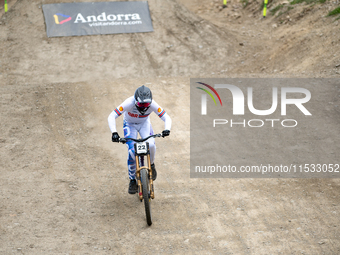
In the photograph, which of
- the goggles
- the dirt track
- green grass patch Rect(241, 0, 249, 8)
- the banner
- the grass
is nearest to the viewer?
the dirt track

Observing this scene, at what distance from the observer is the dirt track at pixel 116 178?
6.62 metres

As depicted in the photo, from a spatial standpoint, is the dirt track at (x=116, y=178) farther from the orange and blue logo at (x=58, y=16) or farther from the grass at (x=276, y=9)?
the grass at (x=276, y=9)

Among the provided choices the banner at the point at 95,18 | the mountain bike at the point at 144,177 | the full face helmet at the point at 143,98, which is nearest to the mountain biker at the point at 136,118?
the full face helmet at the point at 143,98


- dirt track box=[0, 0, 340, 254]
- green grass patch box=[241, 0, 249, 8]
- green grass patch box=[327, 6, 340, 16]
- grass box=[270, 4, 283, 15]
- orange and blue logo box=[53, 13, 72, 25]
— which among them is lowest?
dirt track box=[0, 0, 340, 254]

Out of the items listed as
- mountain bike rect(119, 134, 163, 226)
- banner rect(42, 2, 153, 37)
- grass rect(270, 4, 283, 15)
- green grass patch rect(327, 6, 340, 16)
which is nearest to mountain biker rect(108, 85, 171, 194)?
mountain bike rect(119, 134, 163, 226)

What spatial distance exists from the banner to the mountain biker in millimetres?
12791

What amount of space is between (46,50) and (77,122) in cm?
795

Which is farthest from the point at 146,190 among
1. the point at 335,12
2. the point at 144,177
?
the point at 335,12

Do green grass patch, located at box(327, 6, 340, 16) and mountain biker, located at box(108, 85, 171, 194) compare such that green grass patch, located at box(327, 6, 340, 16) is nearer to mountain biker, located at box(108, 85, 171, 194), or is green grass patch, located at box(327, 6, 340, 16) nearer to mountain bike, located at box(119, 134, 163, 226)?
mountain biker, located at box(108, 85, 171, 194)

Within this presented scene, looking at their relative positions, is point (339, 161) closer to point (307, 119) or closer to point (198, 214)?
point (307, 119)

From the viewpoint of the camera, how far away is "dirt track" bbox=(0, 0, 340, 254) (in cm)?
662

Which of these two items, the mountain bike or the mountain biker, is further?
the mountain biker

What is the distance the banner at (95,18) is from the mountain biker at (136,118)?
12791 millimetres

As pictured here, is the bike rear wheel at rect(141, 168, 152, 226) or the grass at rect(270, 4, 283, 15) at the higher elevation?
the grass at rect(270, 4, 283, 15)
